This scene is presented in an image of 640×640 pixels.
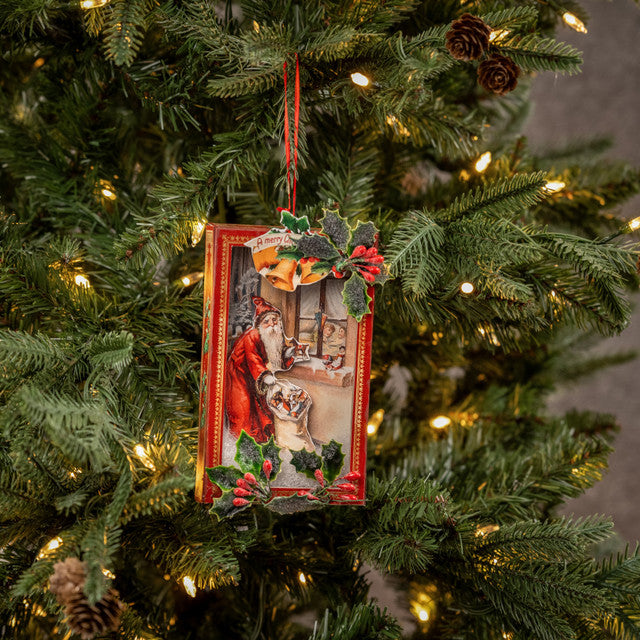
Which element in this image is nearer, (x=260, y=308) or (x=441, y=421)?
(x=260, y=308)

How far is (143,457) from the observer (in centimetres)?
44

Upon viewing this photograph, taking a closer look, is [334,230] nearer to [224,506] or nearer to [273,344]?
[273,344]

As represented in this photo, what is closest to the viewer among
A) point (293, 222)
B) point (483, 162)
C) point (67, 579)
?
point (67, 579)

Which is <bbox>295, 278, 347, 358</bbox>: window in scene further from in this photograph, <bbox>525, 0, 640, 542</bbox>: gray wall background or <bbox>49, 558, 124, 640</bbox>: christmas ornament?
<bbox>525, 0, 640, 542</bbox>: gray wall background

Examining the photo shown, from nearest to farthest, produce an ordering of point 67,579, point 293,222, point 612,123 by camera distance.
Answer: point 67,579
point 293,222
point 612,123

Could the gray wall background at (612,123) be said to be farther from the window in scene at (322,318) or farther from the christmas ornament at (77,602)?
the christmas ornament at (77,602)

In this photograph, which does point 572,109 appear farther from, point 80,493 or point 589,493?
point 80,493

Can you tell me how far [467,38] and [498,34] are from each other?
0.19 ft

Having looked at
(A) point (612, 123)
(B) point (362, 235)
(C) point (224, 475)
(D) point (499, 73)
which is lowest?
(C) point (224, 475)

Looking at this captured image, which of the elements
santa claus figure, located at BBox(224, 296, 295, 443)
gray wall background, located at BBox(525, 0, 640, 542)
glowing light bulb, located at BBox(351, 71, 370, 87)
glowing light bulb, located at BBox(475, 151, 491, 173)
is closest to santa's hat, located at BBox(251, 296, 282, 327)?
santa claus figure, located at BBox(224, 296, 295, 443)

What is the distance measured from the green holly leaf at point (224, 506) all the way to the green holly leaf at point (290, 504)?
31mm

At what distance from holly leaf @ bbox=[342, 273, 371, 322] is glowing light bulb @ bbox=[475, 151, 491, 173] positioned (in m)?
0.28

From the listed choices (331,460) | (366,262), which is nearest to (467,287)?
(366,262)

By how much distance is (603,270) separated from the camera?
0.47 meters
